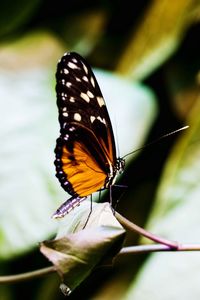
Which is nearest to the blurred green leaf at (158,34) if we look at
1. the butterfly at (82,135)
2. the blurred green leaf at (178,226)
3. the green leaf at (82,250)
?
the blurred green leaf at (178,226)

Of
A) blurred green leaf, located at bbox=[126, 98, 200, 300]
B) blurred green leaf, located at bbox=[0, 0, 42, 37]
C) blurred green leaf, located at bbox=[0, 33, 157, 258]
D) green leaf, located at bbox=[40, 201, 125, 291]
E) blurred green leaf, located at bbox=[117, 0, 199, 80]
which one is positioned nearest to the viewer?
green leaf, located at bbox=[40, 201, 125, 291]

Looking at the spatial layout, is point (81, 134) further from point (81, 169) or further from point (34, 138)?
point (34, 138)

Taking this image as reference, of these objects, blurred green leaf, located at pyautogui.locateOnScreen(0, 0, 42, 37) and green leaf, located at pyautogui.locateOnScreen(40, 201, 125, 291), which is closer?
green leaf, located at pyautogui.locateOnScreen(40, 201, 125, 291)

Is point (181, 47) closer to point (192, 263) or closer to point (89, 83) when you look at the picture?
point (192, 263)

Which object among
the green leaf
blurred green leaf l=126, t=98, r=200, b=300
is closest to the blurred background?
blurred green leaf l=126, t=98, r=200, b=300

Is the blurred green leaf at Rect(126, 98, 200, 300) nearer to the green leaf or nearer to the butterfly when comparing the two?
the butterfly

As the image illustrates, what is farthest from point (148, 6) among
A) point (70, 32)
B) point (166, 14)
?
point (70, 32)

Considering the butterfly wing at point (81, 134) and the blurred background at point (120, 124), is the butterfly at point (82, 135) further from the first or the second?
the blurred background at point (120, 124)

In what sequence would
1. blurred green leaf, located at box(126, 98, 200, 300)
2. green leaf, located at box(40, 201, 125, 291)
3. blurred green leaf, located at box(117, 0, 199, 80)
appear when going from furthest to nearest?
blurred green leaf, located at box(117, 0, 199, 80)
blurred green leaf, located at box(126, 98, 200, 300)
green leaf, located at box(40, 201, 125, 291)
